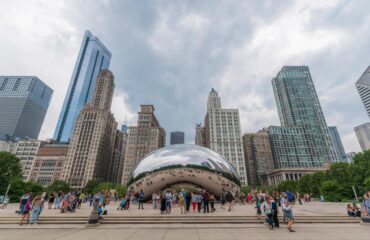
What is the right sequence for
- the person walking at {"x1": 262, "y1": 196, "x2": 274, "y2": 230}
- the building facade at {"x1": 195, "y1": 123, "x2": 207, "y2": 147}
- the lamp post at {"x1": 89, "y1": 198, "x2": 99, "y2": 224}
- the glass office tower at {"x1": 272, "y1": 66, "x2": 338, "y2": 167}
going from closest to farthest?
1. the person walking at {"x1": 262, "y1": 196, "x2": 274, "y2": 230}
2. the lamp post at {"x1": 89, "y1": 198, "x2": 99, "y2": 224}
3. the glass office tower at {"x1": 272, "y1": 66, "x2": 338, "y2": 167}
4. the building facade at {"x1": 195, "y1": 123, "x2": 207, "y2": 147}

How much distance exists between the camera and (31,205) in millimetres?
11719

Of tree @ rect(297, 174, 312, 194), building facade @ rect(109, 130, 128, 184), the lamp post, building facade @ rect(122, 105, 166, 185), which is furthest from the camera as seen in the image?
building facade @ rect(109, 130, 128, 184)

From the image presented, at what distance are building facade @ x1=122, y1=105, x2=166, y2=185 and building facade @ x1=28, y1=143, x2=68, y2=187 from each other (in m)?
42.1

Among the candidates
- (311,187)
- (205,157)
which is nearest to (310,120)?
(311,187)

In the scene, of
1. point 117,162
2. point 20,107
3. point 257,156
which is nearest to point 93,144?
point 117,162

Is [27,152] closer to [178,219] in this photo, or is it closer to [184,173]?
[184,173]

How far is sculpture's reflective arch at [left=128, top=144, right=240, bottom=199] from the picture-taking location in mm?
20547

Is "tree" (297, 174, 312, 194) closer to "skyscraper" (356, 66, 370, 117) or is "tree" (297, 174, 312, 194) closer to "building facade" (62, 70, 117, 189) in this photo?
"building facade" (62, 70, 117, 189)

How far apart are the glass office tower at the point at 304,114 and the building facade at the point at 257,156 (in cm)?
1003

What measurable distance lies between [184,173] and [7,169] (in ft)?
162

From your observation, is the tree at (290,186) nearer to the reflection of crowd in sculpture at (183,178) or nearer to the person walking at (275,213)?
the reflection of crowd in sculpture at (183,178)

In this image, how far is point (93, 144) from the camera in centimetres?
11588

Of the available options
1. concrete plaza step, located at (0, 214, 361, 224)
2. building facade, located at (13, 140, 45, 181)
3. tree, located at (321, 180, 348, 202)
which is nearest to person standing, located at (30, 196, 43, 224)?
concrete plaza step, located at (0, 214, 361, 224)

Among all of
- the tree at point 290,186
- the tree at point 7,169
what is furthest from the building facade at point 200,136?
the tree at point 7,169
